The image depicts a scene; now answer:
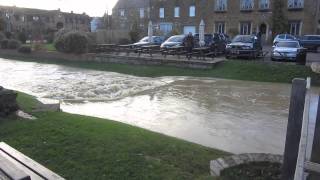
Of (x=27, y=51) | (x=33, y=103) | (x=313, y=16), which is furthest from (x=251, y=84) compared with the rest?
(x=313, y=16)

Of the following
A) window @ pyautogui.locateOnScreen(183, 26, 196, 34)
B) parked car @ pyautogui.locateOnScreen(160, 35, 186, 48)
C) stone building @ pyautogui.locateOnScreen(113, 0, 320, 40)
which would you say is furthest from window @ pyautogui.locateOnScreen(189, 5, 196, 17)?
parked car @ pyautogui.locateOnScreen(160, 35, 186, 48)

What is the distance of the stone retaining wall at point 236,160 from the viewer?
5.20 m

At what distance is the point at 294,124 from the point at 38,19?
75.8 m

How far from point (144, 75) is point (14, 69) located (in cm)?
982

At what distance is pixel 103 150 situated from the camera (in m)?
6.18

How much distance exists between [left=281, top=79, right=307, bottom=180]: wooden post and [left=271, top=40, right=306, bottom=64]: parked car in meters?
18.8

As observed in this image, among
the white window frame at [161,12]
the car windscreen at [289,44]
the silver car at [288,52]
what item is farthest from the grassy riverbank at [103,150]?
the white window frame at [161,12]

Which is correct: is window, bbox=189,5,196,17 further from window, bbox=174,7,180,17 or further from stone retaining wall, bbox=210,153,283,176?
stone retaining wall, bbox=210,153,283,176

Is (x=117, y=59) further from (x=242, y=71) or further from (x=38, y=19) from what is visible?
(x=38, y=19)

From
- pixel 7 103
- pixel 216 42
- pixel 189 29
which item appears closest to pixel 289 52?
pixel 216 42

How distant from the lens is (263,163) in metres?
5.32

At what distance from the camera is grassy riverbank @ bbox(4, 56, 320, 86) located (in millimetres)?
18438

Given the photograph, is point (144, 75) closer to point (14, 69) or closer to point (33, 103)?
point (14, 69)

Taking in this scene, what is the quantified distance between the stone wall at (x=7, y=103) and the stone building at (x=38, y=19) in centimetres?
5649
